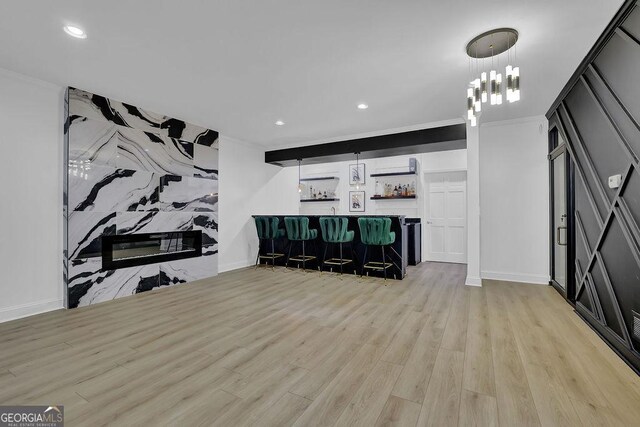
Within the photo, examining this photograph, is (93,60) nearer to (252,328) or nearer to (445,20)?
(252,328)

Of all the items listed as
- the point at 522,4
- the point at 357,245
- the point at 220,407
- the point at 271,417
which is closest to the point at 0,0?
the point at 220,407

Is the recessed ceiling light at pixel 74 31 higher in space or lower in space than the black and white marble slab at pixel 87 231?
higher

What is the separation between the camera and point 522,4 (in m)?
2.17

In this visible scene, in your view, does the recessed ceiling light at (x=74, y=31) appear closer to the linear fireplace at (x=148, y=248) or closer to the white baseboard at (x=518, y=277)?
the linear fireplace at (x=148, y=248)

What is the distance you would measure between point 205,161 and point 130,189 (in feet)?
4.80

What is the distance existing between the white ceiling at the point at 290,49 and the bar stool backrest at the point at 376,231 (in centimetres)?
180

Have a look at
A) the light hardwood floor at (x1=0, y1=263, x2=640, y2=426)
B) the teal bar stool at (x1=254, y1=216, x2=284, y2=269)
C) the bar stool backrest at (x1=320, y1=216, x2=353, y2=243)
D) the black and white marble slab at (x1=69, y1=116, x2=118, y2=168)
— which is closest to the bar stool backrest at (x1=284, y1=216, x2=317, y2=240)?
the teal bar stool at (x1=254, y1=216, x2=284, y2=269)

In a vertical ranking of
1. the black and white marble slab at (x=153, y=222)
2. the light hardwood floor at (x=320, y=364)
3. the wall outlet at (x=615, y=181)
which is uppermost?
the wall outlet at (x=615, y=181)

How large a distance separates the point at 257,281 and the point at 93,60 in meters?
3.65

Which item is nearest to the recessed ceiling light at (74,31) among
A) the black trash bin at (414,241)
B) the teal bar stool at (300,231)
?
the teal bar stool at (300,231)

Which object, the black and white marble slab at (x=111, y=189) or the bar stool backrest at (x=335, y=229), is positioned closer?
the black and white marble slab at (x=111, y=189)

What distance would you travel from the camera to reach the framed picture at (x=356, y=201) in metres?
8.04

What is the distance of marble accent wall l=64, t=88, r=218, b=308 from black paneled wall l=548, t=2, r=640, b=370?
5.50 metres

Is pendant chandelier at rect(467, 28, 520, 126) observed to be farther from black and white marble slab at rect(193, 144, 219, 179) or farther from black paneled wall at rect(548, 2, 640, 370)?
black and white marble slab at rect(193, 144, 219, 179)
